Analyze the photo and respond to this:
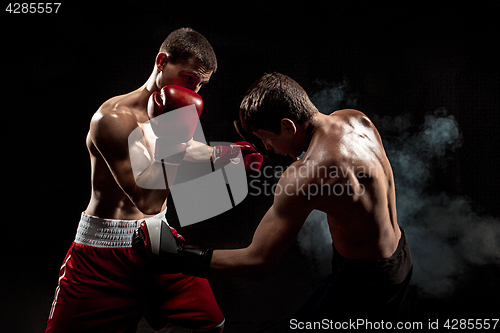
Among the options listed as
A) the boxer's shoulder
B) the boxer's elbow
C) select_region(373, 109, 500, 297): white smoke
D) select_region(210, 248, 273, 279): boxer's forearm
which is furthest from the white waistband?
select_region(373, 109, 500, 297): white smoke

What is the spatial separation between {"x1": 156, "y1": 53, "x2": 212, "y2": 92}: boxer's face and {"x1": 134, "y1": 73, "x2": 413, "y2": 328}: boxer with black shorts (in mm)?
515

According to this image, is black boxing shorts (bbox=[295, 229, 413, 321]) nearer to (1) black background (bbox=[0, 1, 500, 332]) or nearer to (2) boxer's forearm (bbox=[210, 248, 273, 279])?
(2) boxer's forearm (bbox=[210, 248, 273, 279])

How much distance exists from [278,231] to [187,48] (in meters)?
1.12

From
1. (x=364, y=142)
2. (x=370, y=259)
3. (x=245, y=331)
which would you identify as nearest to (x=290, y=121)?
(x=364, y=142)

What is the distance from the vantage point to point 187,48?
153cm

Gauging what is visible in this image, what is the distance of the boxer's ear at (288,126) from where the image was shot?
1124 mm

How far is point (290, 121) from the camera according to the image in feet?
3.67

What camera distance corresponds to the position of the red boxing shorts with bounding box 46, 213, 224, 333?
48.5 inches

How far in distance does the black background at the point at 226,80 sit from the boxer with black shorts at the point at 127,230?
3.55 feet

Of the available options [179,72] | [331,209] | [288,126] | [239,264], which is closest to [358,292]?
[331,209]

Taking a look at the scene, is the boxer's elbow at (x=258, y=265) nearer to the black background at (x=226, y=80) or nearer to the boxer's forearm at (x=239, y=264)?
the boxer's forearm at (x=239, y=264)

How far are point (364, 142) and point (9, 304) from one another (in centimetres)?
269

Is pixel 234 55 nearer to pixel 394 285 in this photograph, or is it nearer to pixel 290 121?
pixel 290 121

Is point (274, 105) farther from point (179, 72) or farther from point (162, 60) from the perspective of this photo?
point (162, 60)
